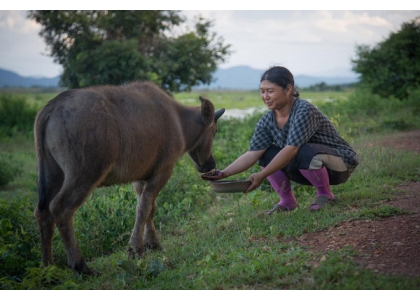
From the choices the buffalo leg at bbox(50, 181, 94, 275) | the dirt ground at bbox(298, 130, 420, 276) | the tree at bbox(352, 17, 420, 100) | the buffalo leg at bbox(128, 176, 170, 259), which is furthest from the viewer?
the tree at bbox(352, 17, 420, 100)

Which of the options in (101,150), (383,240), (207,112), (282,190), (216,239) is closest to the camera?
(383,240)

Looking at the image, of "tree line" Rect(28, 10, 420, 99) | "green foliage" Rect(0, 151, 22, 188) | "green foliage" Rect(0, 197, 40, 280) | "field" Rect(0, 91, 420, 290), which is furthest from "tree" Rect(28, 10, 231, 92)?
A: "green foliage" Rect(0, 197, 40, 280)

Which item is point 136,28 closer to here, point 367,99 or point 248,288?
point 367,99

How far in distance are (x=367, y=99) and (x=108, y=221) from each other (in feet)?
40.6

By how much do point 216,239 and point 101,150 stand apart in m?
1.71

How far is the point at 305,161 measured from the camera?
5.94m

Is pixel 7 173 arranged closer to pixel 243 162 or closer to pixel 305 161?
pixel 243 162

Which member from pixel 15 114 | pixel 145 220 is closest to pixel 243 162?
pixel 145 220

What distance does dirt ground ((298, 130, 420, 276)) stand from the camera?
4.29 metres

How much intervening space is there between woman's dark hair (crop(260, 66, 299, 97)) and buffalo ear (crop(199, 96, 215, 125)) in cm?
91

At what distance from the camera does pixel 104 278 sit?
16.3 feet

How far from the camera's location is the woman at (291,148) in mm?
5773

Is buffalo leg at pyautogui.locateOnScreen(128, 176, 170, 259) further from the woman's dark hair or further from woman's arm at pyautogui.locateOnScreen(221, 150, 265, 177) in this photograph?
the woman's dark hair

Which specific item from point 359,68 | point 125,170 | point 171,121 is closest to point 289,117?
point 171,121
